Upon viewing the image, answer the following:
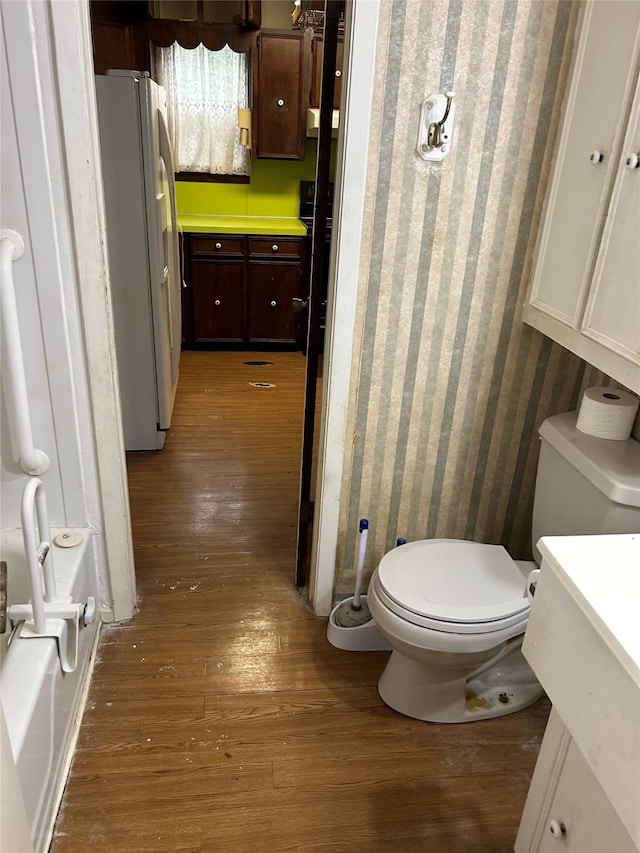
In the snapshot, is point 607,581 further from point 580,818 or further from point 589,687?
point 580,818

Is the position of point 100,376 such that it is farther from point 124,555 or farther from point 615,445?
point 615,445

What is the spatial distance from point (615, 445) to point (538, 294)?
48cm

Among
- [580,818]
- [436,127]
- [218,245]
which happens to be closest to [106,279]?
[436,127]

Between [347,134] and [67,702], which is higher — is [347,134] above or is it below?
above

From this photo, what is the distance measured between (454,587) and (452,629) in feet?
0.45

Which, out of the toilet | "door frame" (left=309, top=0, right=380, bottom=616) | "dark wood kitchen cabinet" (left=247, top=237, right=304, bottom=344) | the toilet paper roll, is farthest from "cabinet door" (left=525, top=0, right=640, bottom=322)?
"dark wood kitchen cabinet" (left=247, top=237, right=304, bottom=344)

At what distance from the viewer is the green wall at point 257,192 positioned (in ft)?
15.4

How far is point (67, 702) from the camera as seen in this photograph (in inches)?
66.4

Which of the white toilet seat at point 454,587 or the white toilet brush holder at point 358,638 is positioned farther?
the white toilet brush holder at point 358,638

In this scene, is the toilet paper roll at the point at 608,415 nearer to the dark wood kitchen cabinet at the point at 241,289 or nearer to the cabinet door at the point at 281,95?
the dark wood kitchen cabinet at the point at 241,289

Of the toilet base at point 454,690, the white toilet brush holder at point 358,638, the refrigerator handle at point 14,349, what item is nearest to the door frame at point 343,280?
the white toilet brush holder at point 358,638

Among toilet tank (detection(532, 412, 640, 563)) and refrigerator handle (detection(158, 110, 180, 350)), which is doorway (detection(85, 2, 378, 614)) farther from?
refrigerator handle (detection(158, 110, 180, 350))

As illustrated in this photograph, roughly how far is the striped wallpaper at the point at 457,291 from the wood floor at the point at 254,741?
0.36 metres

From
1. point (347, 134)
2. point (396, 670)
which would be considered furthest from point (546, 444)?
point (347, 134)
